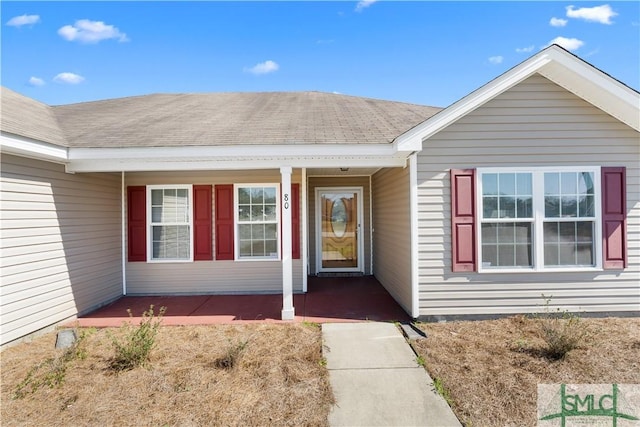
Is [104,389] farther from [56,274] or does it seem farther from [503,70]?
[503,70]

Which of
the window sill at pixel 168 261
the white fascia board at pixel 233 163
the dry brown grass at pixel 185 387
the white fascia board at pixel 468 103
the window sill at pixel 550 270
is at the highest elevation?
the white fascia board at pixel 468 103

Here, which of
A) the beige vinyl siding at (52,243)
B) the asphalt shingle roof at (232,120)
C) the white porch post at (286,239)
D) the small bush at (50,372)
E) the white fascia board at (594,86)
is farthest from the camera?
the asphalt shingle roof at (232,120)

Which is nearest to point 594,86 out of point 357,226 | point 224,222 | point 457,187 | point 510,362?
point 457,187

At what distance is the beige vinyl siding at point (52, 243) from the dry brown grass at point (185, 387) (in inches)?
25.4

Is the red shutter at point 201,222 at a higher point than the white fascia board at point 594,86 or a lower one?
lower


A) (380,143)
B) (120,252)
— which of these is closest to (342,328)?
(380,143)

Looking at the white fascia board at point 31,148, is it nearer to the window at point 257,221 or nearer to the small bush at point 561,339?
the window at point 257,221

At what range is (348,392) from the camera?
308cm

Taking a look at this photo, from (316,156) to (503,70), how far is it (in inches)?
116

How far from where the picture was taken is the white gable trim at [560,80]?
14.5 ft

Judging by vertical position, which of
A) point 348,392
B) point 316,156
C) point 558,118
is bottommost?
point 348,392

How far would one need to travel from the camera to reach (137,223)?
6680 millimetres

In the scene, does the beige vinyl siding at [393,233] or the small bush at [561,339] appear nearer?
the small bush at [561,339]

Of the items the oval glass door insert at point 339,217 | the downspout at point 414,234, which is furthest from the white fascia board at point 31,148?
the oval glass door insert at point 339,217
